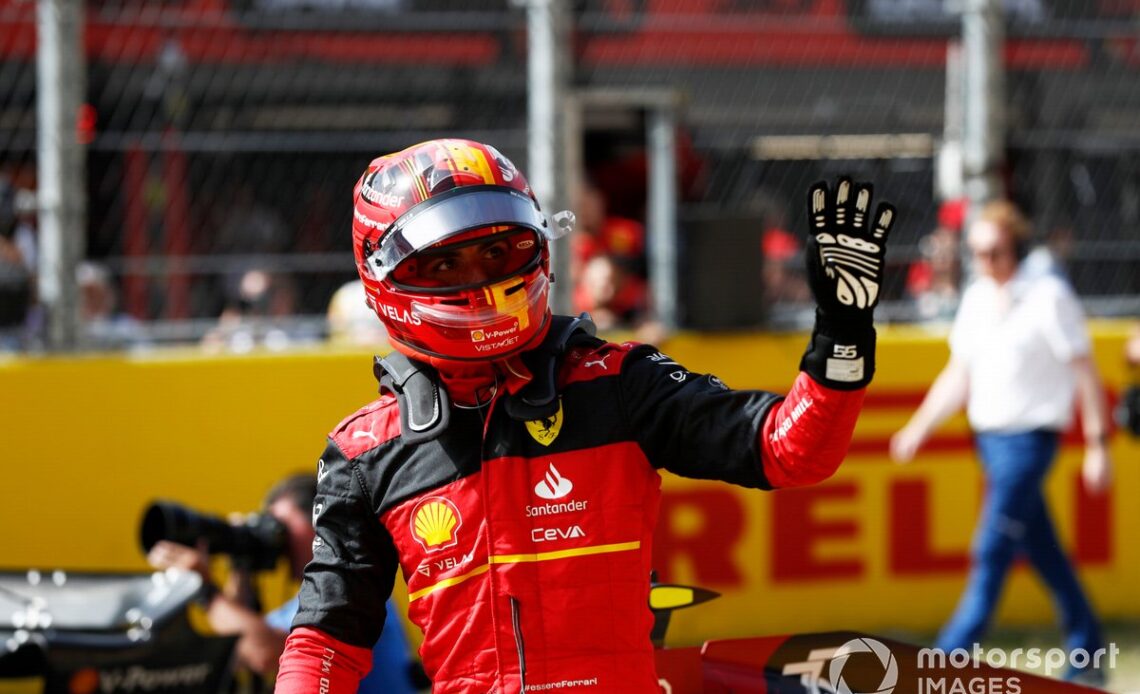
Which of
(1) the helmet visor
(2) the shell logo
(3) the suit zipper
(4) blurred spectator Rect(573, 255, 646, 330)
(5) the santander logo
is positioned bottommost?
(3) the suit zipper

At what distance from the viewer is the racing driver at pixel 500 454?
8.25 feet

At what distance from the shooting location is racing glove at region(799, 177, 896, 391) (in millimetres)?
2311

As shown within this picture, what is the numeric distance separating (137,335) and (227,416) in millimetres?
502

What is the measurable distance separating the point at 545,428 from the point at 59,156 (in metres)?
4.26

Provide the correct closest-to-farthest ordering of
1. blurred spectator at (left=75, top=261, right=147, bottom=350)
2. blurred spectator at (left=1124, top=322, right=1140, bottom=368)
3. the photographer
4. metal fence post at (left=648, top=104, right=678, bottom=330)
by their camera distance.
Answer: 1. the photographer
2. blurred spectator at (left=75, top=261, right=147, bottom=350)
3. blurred spectator at (left=1124, top=322, right=1140, bottom=368)
4. metal fence post at (left=648, top=104, right=678, bottom=330)

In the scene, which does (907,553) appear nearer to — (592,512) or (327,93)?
(327,93)

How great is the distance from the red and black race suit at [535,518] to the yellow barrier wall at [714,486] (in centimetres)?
389

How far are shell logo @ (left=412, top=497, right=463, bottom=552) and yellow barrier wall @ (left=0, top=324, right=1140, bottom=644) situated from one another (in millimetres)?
4009

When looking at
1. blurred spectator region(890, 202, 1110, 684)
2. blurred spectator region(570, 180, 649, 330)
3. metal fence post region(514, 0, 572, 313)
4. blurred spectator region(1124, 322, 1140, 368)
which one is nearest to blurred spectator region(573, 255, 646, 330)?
blurred spectator region(570, 180, 649, 330)

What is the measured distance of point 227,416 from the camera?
6.52 meters

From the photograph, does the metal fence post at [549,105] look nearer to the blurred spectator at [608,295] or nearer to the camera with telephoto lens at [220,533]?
the blurred spectator at [608,295]

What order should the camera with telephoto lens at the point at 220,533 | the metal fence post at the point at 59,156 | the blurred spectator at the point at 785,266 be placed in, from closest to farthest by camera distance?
the camera with telephoto lens at the point at 220,533 < the metal fence post at the point at 59,156 < the blurred spectator at the point at 785,266

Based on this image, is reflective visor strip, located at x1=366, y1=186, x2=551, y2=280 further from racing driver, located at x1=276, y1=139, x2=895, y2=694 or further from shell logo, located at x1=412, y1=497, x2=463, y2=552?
shell logo, located at x1=412, y1=497, x2=463, y2=552

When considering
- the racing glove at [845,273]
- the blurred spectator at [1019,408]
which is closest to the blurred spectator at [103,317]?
the blurred spectator at [1019,408]
